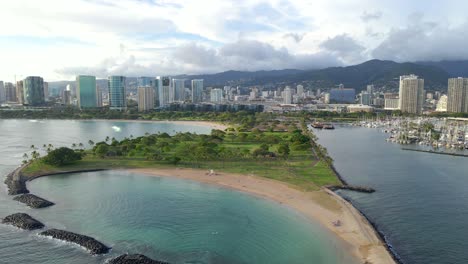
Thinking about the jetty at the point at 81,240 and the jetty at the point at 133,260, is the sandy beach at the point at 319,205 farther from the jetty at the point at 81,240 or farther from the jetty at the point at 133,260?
the jetty at the point at 81,240

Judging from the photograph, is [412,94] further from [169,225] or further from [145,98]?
[169,225]

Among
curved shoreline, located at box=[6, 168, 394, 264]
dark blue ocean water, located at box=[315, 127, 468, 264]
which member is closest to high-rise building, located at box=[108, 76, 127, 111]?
dark blue ocean water, located at box=[315, 127, 468, 264]

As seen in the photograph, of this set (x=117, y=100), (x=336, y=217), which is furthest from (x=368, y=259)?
(x=117, y=100)

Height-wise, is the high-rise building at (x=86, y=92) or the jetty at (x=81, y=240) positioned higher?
the high-rise building at (x=86, y=92)

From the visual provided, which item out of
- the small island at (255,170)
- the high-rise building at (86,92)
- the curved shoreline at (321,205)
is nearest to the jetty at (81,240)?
the small island at (255,170)

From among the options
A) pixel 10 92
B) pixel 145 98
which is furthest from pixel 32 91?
pixel 145 98

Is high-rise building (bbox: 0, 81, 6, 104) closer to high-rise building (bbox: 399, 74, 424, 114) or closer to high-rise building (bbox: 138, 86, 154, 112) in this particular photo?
high-rise building (bbox: 138, 86, 154, 112)

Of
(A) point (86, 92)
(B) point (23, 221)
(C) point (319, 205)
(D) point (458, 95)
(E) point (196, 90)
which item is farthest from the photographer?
(E) point (196, 90)
